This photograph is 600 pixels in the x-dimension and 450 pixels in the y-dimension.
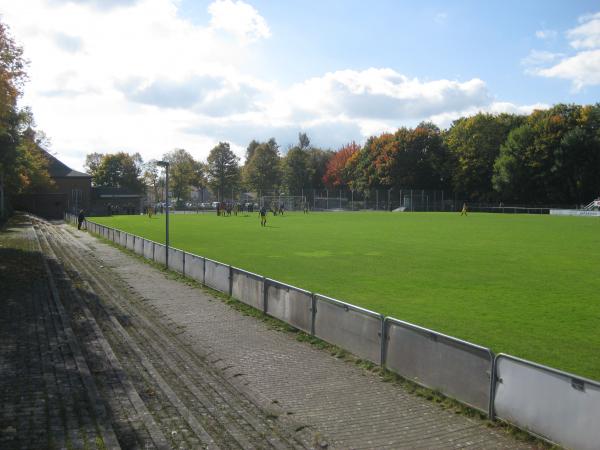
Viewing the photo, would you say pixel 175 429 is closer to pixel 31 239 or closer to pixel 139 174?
pixel 31 239

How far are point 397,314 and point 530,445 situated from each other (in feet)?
20.1

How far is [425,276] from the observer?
57.7ft

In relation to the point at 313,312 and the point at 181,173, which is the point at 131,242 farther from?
the point at 181,173

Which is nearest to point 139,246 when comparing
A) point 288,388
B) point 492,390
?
point 288,388

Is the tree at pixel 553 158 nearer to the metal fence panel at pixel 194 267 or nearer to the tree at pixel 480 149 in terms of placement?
the tree at pixel 480 149

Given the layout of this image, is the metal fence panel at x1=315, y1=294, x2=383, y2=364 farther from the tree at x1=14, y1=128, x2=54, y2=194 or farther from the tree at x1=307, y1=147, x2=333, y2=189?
the tree at x1=307, y1=147, x2=333, y2=189

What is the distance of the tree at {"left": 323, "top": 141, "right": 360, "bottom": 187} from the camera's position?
11206cm

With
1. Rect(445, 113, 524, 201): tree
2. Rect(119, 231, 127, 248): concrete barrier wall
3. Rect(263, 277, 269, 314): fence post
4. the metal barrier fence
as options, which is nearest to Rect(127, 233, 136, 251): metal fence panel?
Rect(119, 231, 127, 248): concrete barrier wall

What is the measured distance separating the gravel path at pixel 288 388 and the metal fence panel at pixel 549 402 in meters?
0.31

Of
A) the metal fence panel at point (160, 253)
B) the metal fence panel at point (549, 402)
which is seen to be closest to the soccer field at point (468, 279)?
the metal fence panel at point (160, 253)

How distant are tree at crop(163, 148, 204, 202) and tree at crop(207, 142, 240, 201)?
484 cm

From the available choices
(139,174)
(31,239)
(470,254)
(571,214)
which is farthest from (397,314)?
(139,174)

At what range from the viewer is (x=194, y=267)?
58.7ft

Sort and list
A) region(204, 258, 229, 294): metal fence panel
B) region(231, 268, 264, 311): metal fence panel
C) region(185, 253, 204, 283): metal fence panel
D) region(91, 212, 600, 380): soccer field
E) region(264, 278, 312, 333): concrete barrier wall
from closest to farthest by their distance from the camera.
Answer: region(91, 212, 600, 380): soccer field, region(264, 278, 312, 333): concrete barrier wall, region(231, 268, 264, 311): metal fence panel, region(204, 258, 229, 294): metal fence panel, region(185, 253, 204, 283): metal fence panel
